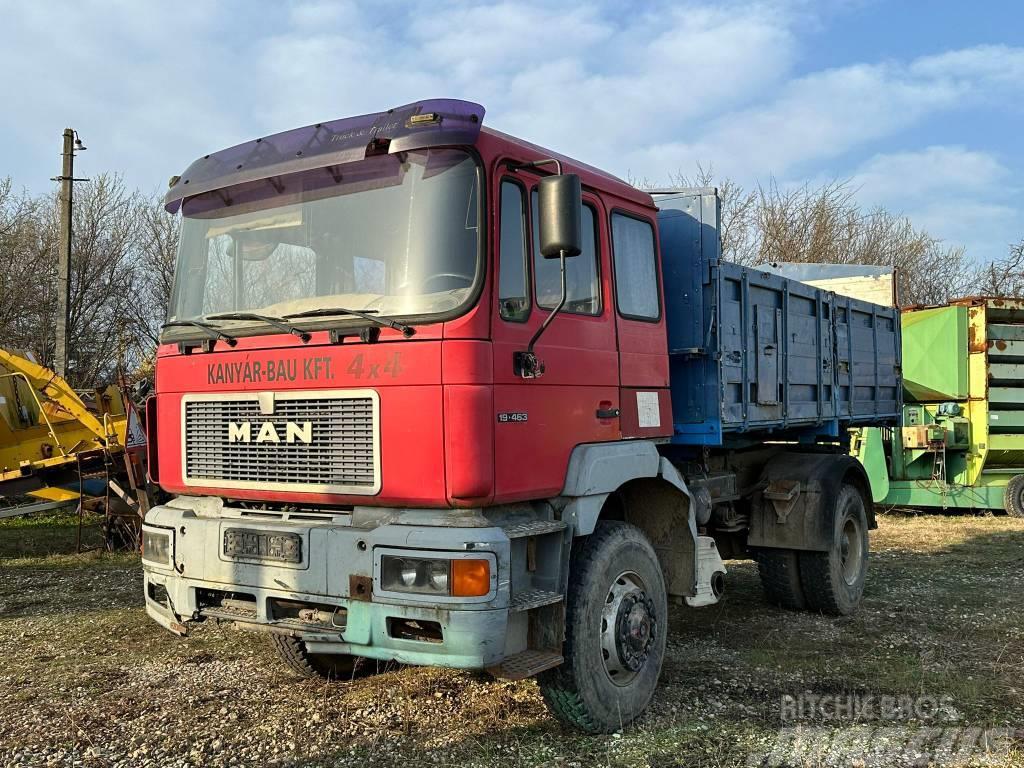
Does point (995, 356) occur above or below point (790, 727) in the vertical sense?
above

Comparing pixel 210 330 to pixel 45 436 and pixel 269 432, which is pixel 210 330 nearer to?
pixel 269 432

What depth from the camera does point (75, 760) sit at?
395 centimetres

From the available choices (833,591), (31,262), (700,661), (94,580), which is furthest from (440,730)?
(31,262)

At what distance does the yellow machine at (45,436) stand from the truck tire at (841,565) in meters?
7.31

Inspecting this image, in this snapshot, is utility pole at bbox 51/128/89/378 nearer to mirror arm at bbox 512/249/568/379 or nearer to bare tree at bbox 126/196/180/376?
bare tree at bbox 126/196/180/376

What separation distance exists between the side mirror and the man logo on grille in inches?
53.0

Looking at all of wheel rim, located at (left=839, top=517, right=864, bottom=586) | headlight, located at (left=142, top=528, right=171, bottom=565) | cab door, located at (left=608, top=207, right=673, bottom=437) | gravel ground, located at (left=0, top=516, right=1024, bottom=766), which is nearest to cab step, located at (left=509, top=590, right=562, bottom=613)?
gravel ground, located at (left=0, top=516, right=1024, bottom=766)

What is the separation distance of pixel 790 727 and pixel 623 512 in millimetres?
1377

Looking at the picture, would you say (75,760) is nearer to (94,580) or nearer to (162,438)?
(162,438)

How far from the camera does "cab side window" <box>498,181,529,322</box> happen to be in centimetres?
384

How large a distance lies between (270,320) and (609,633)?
2186mm

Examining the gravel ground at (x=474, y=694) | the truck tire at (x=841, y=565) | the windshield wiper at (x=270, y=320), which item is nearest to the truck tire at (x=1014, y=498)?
the gravel ground at (x=474, y=694)

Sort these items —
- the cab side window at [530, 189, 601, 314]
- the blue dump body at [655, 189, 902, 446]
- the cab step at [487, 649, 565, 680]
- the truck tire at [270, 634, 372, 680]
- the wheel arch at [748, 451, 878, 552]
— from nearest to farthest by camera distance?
the cab step at [487, 649, 565, 680] → the cab side window at [530, 189, 601, 314] → the truck tire at [270, 634, 372, 680] → the blue dump body at [655, 189, 902, 446] → the wheel arch at [748, 451, 878, 552]

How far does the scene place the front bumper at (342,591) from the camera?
3.49 metres
